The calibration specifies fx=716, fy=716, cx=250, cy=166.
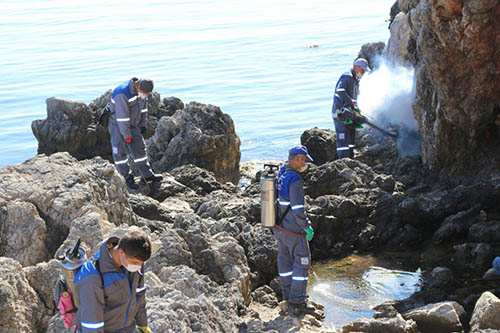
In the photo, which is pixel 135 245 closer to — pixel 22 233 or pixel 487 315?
pixel 22 233

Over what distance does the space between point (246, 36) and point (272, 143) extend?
25.1 m

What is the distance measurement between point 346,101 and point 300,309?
7887 millimetres

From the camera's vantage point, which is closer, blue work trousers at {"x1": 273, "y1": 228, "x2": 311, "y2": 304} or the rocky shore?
the rocky shore

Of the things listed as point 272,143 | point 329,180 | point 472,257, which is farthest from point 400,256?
point 272,143

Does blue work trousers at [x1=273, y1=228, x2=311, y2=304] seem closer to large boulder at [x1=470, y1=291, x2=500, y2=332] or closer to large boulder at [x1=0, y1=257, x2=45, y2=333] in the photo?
large boulder at [x1=470, y1=291, x2=500, y2=332]

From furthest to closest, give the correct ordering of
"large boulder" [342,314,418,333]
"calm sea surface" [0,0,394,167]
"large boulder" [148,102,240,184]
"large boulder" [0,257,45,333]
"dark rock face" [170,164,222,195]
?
"calm sea surface" [0,0,394,167], "large boulder" [148,102,240,184], "dark rock face" [170,164,222,195], "large boulder" [342,314,418,333], "large boulder" [0,257,45,333]

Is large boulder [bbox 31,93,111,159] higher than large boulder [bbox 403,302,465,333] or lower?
higher

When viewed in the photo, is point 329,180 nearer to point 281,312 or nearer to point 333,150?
point 333,150

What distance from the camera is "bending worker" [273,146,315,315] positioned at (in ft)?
30.4

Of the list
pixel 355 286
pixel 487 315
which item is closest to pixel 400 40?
pixel 355 286

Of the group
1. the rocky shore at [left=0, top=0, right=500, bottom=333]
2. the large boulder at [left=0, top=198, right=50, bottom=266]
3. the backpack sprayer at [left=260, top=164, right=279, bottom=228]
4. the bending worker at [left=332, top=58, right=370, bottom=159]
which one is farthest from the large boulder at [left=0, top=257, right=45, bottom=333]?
the bending worker at [left=332, top=58, right=370, bottom=159]

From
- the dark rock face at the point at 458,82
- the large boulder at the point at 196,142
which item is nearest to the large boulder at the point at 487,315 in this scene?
the dark rock face at the point at 458,82

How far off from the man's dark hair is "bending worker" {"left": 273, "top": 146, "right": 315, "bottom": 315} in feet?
12.5

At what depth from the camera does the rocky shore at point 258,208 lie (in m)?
8.70
